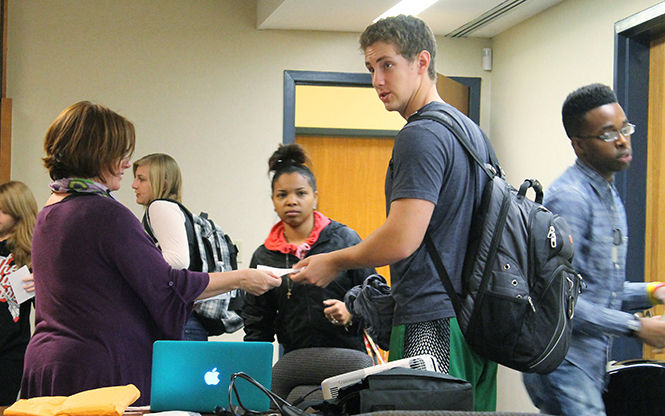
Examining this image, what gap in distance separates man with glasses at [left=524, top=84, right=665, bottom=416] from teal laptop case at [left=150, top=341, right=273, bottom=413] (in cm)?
82

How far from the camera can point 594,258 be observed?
2.20 metres

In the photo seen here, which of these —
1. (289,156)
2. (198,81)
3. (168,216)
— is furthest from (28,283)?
(198,81)

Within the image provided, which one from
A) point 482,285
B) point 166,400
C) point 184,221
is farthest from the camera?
point 184,221

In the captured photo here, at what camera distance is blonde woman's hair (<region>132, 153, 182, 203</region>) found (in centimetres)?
400

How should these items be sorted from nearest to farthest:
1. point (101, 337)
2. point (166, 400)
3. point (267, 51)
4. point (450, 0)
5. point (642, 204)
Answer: point (166, 400) → point (101, 337) → point (642, 204) → point (450, 0) → point (267, 51)

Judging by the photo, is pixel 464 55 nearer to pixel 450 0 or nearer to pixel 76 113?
pixel 450 0

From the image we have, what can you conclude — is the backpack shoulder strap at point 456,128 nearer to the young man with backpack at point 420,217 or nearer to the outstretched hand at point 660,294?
the young man with backpack at point 420,217

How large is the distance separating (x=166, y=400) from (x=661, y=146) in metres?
2.84

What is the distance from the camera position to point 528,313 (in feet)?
6.29

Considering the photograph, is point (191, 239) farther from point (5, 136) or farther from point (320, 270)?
point (5, 136)

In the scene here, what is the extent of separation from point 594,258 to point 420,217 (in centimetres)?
57

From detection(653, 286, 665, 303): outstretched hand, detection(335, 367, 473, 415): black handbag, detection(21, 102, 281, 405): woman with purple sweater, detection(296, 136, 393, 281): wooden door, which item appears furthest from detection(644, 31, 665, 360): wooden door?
detection(296, 136, 393, 281): wooden door

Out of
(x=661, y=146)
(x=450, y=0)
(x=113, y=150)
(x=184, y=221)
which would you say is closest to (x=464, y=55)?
(x=450, y=0)

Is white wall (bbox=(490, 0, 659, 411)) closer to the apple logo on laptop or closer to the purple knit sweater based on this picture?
the purple knit sweater
